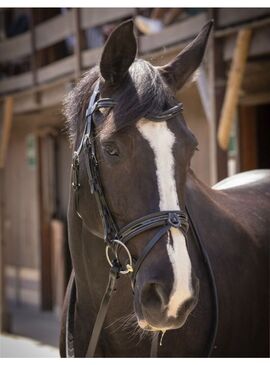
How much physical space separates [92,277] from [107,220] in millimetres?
392

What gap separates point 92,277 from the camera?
9.18 ft

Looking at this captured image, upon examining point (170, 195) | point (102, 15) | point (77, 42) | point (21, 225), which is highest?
point (102, 15)

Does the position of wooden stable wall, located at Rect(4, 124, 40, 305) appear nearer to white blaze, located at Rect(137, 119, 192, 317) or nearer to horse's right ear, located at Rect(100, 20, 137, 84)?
horse's right ear, located at Rect(100, 20, 137, 84)

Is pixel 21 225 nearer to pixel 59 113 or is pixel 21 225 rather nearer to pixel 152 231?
pixel 59 113

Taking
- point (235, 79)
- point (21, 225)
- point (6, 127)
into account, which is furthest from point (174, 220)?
point (21, 225)

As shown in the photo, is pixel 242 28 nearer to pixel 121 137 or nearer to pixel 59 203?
pixel 121 137

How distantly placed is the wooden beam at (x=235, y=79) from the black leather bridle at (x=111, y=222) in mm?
1953

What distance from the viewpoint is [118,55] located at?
254 cm

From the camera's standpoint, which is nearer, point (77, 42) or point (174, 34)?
point (174, 34)

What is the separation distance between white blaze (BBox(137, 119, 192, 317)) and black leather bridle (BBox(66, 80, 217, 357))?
0.03 m

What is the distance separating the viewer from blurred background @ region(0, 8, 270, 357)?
188 inches

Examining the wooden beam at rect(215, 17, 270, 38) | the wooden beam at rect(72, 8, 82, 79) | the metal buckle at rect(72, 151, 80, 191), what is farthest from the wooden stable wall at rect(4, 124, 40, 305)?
the metal buckle at rect(72, 151, 80, 191)

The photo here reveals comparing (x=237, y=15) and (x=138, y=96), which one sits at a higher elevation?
(x=237, y=15)

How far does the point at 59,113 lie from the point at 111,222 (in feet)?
17.1
